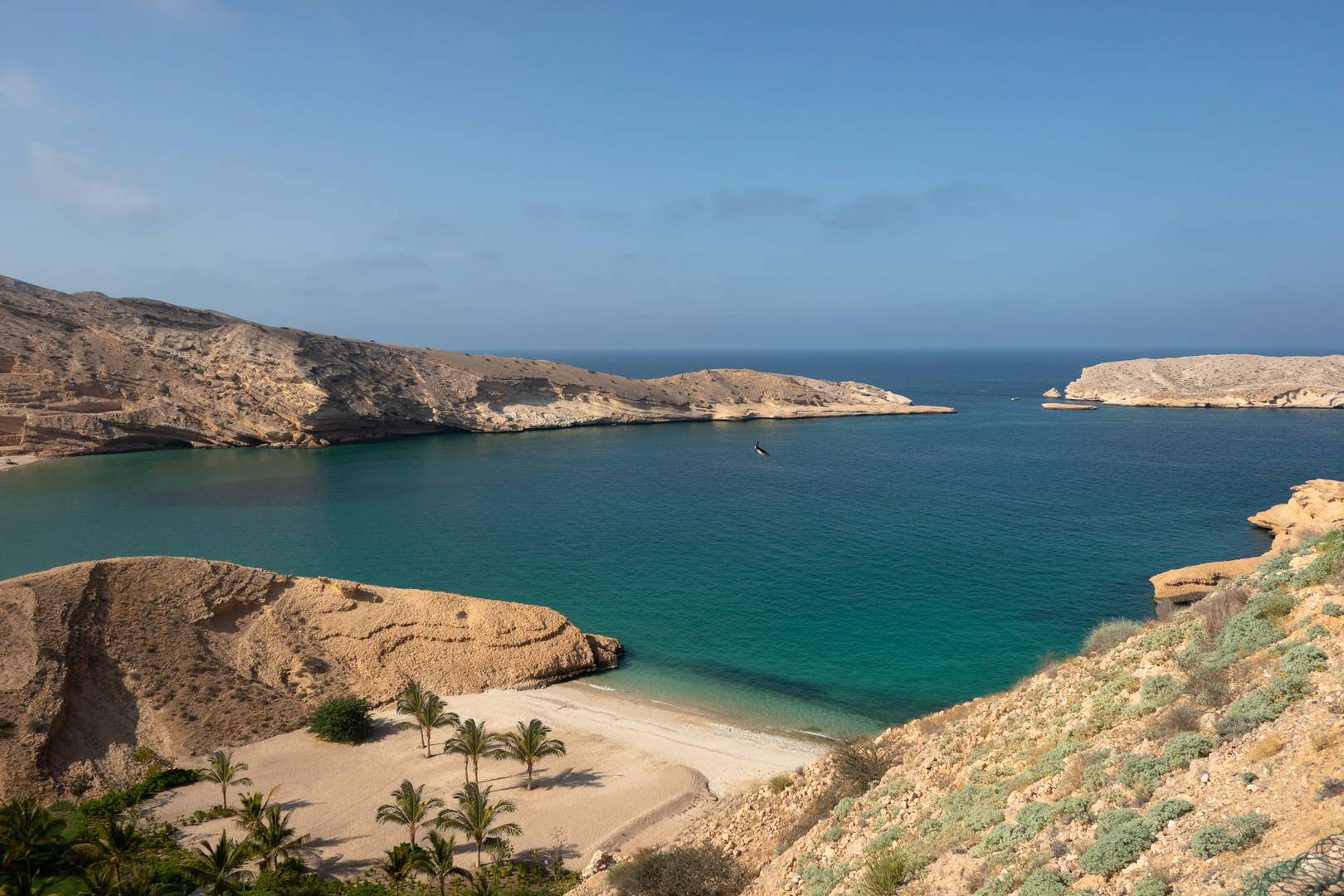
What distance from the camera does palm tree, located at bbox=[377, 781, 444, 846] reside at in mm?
16130

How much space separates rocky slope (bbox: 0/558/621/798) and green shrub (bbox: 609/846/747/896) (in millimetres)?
13429

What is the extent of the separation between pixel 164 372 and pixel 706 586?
6568cm

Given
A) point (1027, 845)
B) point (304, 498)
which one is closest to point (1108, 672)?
point (1027, 845)

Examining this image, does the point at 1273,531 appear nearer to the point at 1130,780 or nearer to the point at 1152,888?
the point at 1130,780

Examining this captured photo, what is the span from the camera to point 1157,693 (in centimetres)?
1047

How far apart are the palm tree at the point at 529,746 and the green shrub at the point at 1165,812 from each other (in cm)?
1443

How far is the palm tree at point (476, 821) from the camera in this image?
15484mm

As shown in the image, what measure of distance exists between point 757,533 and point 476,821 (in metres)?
29.5

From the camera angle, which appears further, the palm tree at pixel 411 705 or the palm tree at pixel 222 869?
the palm tree at pixel 411 705

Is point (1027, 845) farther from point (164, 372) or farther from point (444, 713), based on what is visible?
point (164, 372)

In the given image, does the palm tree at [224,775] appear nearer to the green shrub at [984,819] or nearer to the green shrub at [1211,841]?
the green shrub at [984,819]

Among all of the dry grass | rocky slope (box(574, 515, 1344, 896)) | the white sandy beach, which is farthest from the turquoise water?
the dry grass

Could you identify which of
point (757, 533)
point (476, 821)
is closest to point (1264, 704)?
point (476, 821)

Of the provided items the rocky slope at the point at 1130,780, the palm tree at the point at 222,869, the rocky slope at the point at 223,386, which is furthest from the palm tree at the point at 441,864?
the rocky slope at the point at 223,386
